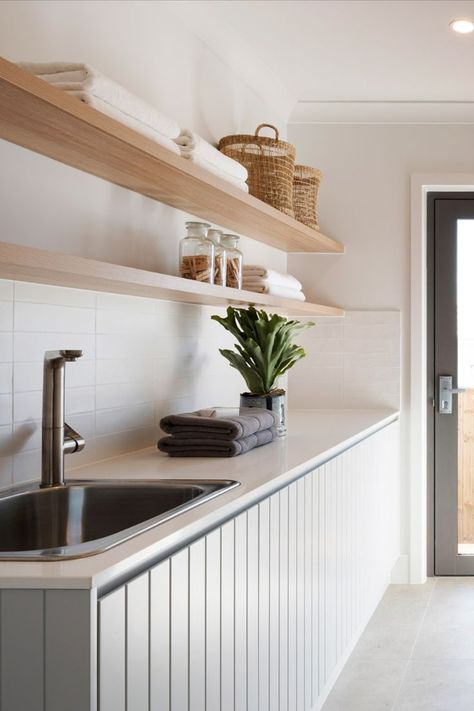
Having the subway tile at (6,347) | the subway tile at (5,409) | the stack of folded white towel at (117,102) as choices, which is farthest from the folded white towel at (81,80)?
the subway tile at (5,409)

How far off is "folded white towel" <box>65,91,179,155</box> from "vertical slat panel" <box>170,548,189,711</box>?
39.3 inches

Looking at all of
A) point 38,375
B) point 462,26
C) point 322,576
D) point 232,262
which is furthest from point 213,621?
point 462,26

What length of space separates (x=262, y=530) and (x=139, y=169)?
101cm

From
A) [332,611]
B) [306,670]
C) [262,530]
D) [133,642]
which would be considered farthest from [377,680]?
[133,642]

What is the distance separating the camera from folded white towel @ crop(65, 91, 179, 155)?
1883 millimetres

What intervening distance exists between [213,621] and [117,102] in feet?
3.82

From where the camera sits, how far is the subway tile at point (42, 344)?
206 cm

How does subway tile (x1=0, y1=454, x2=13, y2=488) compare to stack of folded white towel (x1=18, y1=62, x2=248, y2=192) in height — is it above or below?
below

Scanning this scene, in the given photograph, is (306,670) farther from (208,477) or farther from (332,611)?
(208,477)

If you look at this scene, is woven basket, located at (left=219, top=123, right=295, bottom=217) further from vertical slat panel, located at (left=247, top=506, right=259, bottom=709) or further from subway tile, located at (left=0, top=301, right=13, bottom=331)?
vertical slat panel, located at (left=247, top=506, right=259, bottom=709)

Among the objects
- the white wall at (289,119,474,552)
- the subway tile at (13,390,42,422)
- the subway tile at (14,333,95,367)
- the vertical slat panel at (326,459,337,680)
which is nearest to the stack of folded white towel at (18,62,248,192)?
the subway tile at (14,333,95,367)

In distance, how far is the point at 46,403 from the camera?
2.01 m

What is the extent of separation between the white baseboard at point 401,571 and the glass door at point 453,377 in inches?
8.9

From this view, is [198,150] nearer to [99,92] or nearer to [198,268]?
[198,268]
